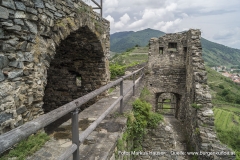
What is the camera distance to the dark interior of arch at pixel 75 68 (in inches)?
242

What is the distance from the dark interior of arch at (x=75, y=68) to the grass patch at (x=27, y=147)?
3389 mm

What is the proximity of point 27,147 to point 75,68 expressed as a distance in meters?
4.88

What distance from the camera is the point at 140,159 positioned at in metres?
4.65

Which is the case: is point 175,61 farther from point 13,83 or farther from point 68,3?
point 13,83

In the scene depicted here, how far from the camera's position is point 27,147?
2492 mm

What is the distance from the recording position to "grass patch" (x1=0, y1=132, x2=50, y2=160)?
2283 mm

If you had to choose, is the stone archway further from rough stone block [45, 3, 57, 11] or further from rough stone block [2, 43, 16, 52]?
rough stone block [2, 43, 16, 52]

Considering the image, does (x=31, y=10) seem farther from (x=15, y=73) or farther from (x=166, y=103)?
(x=166, y=103)

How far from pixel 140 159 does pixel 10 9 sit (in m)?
4.04

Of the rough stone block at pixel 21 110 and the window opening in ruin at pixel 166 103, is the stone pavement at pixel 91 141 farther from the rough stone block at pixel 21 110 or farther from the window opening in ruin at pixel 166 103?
the window opening in ruin at pixel 166 103

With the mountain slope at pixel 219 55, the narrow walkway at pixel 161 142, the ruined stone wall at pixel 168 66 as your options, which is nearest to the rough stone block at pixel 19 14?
the narrow walkway at pixel 161 142

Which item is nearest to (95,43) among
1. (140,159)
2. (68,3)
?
(68,3)

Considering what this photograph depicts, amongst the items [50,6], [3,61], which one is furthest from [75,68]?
[3,61]

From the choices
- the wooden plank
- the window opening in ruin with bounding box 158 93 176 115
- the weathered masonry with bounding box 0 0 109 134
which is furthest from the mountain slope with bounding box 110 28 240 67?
the wooden plank
